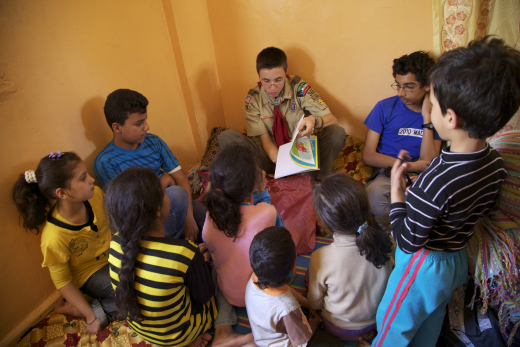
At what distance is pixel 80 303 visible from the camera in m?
1.50

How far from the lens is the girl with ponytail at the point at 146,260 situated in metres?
1.09

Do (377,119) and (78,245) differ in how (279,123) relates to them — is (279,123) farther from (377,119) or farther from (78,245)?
(78,245)

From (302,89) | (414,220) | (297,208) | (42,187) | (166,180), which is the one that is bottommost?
(297,208)

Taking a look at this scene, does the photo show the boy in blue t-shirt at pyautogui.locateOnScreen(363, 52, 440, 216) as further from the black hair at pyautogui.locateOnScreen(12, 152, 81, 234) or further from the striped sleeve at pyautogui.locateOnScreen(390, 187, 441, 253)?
the black hair at pyautogui.locateOnScreen(12, 152, 81, 234)

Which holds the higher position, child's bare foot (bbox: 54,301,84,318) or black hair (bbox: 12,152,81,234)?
black hair (bbox: 12,152,81,234)

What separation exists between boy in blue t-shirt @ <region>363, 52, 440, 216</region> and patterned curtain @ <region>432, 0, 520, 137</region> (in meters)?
0.16

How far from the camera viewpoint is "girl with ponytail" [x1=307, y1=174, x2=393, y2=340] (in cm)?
109

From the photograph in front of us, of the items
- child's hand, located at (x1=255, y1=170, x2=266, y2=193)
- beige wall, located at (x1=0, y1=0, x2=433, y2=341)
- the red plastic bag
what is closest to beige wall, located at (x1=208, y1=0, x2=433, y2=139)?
beige wall, located at (x1=0, y1=0, x2=433, y2=341)

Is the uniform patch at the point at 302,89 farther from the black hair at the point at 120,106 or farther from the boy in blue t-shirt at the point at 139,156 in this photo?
the black hair at the point at 120,106

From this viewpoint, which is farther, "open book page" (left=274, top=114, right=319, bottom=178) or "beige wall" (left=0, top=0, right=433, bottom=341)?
"open book page" (left=274, top=114, right=319, bottom=178)

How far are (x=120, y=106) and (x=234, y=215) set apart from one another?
0.92 meters

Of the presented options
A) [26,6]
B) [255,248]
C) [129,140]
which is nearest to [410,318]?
[255,248]

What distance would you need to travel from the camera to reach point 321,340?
50.1 inches

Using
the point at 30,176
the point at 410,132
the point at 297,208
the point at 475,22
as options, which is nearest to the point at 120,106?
the point at 30,176
